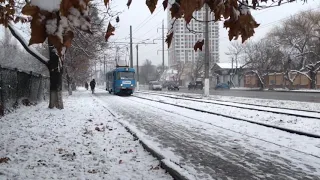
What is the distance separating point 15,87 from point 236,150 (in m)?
11.5

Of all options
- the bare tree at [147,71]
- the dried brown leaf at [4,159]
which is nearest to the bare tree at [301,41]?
the dried brown leaf at [4,159]

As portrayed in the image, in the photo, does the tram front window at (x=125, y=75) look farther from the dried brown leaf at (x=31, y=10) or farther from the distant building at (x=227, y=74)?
the distant building at (x=227, y=74)

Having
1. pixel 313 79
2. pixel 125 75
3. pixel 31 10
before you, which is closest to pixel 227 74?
pixel 313 79

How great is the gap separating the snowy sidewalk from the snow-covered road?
775 mm

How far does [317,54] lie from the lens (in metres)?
46.0

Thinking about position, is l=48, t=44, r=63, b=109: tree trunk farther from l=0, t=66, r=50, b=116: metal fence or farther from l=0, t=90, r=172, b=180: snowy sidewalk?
l=0, t=90, r=172, b=180: snowy sidewalk

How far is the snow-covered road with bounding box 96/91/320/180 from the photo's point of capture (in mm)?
5659

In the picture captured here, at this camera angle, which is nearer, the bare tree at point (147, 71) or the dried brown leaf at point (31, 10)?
the dried brown leaf at point (31, 10)

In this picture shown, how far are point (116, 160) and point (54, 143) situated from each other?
2.26 meters

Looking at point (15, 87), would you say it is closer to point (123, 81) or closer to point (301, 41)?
point (123, 81)

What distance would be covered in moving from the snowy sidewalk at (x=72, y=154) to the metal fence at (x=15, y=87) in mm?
A: 3309

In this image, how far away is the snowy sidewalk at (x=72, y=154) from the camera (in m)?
5.41

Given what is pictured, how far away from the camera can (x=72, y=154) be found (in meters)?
6.73

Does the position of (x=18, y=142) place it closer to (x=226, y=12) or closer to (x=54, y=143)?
(x=54, y=143)
